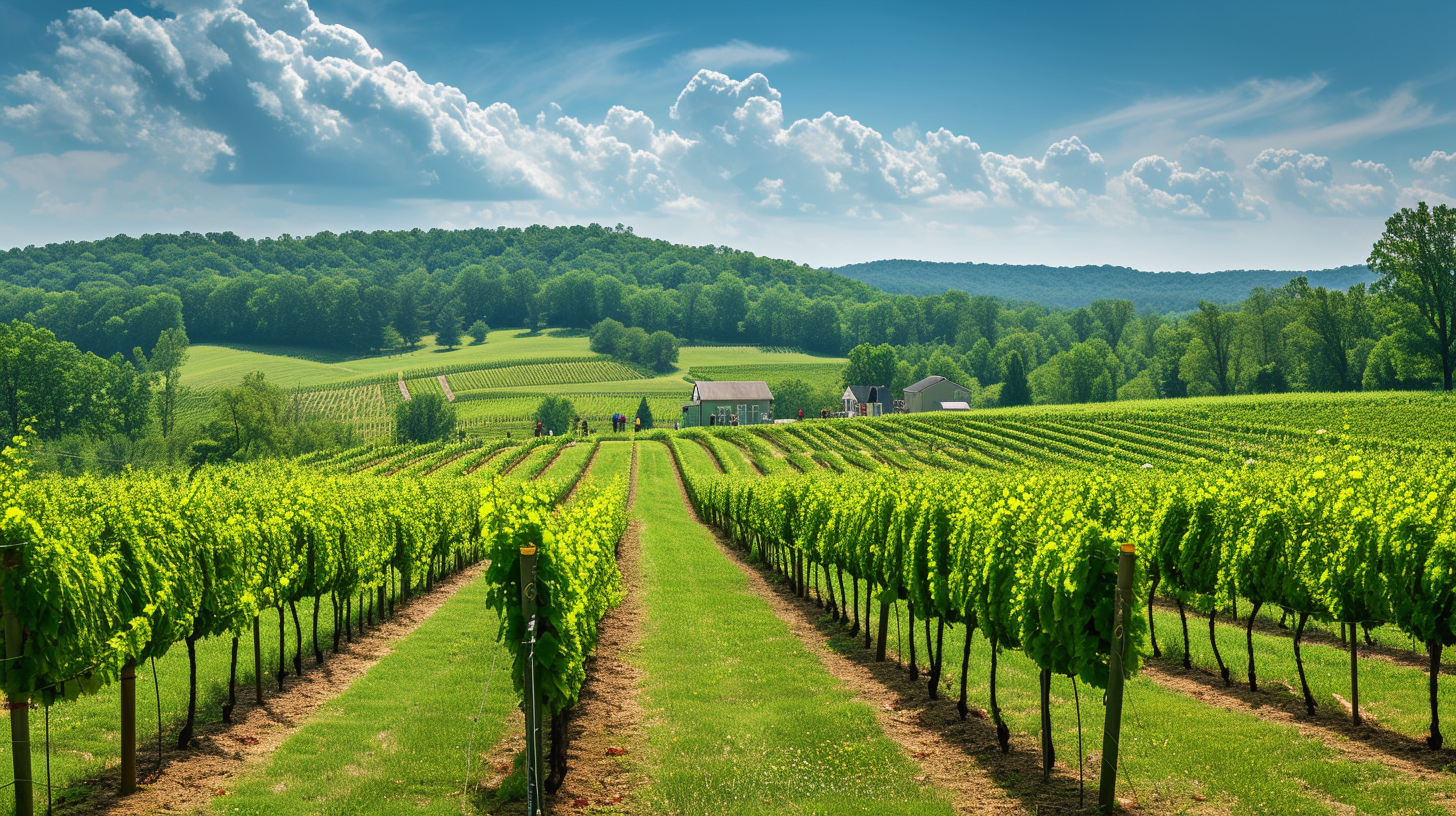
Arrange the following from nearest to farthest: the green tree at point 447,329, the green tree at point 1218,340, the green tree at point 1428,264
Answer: the green tree at point 1428,264, the green tree at point 1218,340, the green tree at point 447,329

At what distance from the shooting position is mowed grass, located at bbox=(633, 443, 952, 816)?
10508 mm

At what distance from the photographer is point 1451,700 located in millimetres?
13359

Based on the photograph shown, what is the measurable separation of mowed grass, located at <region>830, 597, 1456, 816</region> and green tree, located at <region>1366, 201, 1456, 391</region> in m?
83.7

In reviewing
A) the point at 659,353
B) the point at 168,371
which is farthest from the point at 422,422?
the point at 659,353

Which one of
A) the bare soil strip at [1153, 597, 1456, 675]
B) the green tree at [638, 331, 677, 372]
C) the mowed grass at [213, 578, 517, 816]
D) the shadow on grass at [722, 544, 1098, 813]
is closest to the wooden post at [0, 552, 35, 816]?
the mowed grass at [213, 578, 517, 816]

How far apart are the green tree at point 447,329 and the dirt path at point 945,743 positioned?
156622 mm

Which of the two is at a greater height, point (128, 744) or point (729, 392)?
point (729, 392)

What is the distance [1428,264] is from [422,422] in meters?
96.2

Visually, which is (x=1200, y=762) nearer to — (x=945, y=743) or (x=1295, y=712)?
(x=945, y=743)

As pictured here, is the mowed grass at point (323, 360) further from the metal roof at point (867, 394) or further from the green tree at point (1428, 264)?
the green tree at point (1428, 264)

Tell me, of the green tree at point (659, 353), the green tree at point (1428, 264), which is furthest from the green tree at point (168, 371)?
the green tree at point (1428, 264)

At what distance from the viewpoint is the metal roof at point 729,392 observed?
10906 centimetres

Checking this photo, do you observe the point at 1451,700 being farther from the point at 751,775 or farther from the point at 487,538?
the point at 487,538

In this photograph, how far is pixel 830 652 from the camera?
63.0 feet
